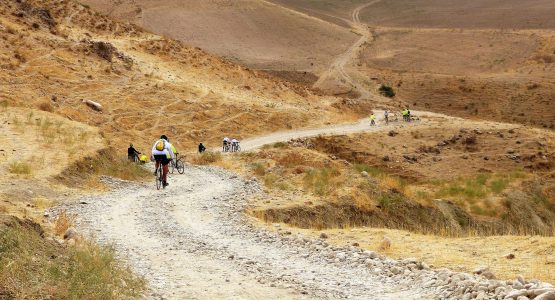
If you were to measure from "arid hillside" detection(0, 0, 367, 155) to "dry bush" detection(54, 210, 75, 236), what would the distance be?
73.9 ft

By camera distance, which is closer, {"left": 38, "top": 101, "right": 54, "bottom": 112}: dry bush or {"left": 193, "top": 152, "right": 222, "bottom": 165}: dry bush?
{"left": 193, "top": 152, "right": 222, "bottom": 165}: dry bush

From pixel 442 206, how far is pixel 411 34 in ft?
302

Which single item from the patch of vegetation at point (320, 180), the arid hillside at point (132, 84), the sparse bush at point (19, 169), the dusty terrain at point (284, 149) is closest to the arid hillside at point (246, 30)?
the dusty terrain at point (284, 149)

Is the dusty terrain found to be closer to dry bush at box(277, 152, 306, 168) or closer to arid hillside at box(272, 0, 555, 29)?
dry bush at box(277, 152, 306, 168)

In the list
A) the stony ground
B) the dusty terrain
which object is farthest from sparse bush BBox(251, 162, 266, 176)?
the stony ground

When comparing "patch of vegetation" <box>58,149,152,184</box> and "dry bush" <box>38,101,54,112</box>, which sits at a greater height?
"dry bush" <box>38,101,54,112</box>

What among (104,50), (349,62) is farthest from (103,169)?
(349,62)

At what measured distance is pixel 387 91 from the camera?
74125 mm

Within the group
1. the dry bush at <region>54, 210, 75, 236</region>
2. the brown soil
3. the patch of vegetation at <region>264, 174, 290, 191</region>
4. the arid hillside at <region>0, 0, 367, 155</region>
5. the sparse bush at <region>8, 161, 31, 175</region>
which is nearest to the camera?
the dry bush at <region>54, 210, 75, 236</region>

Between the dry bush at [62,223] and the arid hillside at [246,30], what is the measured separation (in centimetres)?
6960

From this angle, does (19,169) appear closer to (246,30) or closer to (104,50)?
(104,50)

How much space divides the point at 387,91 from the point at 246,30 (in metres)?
35.9

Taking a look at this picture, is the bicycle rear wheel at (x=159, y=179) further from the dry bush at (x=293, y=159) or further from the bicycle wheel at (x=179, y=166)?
the dry bush at (x=293, y=159)

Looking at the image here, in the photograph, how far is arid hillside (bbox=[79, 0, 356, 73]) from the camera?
90.4m
